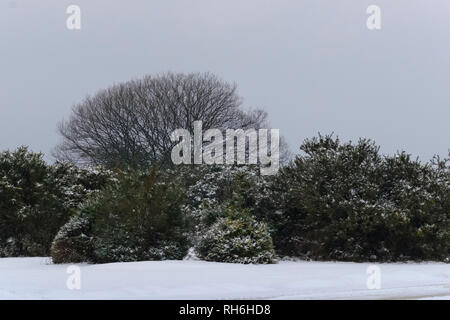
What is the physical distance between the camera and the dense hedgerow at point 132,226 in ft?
49.7

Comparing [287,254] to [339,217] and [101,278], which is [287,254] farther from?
[101,278]

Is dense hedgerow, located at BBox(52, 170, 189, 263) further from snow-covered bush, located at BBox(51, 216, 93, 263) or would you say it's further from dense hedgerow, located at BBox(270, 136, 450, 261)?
dense hedgerow, located at BBox(270, 136, 450, 261)

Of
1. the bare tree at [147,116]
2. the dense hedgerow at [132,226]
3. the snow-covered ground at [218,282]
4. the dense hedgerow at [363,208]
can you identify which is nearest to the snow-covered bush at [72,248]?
the dense hedgerow at [132,226]

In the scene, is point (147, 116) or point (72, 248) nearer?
point (72, 248)

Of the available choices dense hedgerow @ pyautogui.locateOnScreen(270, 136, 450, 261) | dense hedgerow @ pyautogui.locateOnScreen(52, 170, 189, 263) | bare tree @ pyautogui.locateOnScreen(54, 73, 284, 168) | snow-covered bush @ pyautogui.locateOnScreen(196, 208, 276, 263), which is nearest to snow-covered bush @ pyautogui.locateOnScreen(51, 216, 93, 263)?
dense hedgerow @ pyautogui.locateOnScreen(52, 170, 189, 263)

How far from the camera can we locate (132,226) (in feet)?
50.1

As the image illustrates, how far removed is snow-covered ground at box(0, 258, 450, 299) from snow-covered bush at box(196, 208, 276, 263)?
76cm

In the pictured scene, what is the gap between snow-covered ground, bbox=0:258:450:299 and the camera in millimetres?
10750

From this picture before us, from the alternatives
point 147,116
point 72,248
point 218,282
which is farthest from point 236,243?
point 147,116

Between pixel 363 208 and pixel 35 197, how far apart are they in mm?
10807

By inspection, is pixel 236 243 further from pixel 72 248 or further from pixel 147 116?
pixel 147 116

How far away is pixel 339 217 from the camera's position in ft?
54.6
